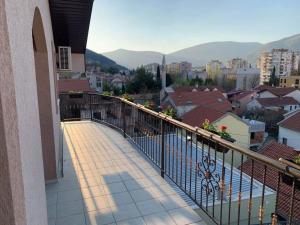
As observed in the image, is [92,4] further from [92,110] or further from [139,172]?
[92,110]

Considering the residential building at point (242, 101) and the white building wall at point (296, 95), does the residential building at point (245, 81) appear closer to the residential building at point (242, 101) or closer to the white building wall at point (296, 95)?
the residential building at point (242, 101)

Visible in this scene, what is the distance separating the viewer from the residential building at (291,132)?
20.4 m

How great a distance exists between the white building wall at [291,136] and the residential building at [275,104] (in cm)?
1110

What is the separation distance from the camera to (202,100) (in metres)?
29.1

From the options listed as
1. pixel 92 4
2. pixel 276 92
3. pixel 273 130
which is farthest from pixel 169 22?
pixel 92 4

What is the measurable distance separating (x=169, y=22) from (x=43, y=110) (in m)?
29.6

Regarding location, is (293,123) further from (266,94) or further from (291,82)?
(291,82)

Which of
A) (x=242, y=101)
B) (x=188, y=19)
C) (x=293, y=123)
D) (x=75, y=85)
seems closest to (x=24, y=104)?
(x=75, y=85)

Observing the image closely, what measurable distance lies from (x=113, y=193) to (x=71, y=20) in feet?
12.8

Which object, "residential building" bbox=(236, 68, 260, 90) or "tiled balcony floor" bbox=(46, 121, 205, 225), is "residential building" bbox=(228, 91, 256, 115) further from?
"tiled balcony floor" bbox=(46, 121, 205, 225)

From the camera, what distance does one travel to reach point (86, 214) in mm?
2537

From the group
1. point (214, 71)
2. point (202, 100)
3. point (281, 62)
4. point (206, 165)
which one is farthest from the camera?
point (281, 62)

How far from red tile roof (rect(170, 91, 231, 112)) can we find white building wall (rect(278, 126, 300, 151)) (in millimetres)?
7123

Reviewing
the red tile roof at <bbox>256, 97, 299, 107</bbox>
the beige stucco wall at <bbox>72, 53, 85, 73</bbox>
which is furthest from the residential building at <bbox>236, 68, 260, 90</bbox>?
the beige stucco wall at <bbox>72, 53, 85, 73</bbox>
